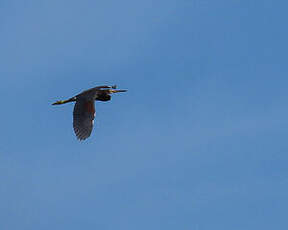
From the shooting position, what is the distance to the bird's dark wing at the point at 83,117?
188ft

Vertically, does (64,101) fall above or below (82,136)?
above

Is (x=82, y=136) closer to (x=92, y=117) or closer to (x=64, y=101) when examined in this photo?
(x=92, y=117)

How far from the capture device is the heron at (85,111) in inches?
2263

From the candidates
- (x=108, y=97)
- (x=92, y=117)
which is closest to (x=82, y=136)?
(x=92, y=117)

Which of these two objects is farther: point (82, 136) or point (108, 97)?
point (108, 97)

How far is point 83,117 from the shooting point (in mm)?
58219

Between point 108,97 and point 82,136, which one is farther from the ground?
point 108,97

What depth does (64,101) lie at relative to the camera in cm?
6362

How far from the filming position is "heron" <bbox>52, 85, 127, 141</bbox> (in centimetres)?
5747

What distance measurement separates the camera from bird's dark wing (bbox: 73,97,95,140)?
57.4 m

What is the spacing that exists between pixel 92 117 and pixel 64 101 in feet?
19.0

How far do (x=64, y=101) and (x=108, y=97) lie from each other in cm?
249

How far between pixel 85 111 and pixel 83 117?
1.39 ft

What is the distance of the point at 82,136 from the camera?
2254 inches
